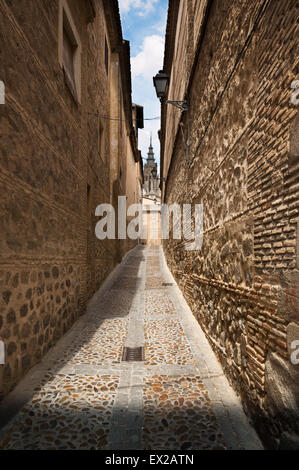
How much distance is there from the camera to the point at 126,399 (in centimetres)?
263

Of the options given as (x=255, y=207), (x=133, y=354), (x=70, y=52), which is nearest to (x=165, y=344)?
(x=133, y=354)

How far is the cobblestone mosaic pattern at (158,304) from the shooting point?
5.77 meters

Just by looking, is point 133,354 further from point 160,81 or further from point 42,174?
→ point 160,81

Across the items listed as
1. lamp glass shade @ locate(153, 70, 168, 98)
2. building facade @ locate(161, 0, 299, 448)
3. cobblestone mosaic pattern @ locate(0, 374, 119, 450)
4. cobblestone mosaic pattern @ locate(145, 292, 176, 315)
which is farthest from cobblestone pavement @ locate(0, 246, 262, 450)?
lamp glass shade @ locate(153, 70, 168, 98)

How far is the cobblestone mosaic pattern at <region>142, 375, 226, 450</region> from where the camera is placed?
81.4 inches

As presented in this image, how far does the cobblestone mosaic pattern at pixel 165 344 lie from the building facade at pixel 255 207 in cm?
47

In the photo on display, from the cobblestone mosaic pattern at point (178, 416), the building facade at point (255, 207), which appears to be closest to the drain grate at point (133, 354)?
the cobblestone mosaic pattern at point (178, 416)

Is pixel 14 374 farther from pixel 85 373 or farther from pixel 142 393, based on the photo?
pixel 142 393

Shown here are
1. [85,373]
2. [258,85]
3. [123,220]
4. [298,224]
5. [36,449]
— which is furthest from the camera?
[123,220]

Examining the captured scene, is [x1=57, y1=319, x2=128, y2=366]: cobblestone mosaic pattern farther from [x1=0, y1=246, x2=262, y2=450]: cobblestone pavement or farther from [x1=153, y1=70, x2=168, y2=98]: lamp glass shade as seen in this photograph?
[x1=153, y1=70, x2=168, y2=98]: lamp glass shade

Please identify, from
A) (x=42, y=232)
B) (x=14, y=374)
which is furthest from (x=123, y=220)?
(x=14, y=374)

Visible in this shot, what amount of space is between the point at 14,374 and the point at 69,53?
5.42 metres

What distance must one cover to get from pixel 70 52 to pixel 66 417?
5.90 meters

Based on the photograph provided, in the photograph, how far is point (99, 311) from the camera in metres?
5.83
